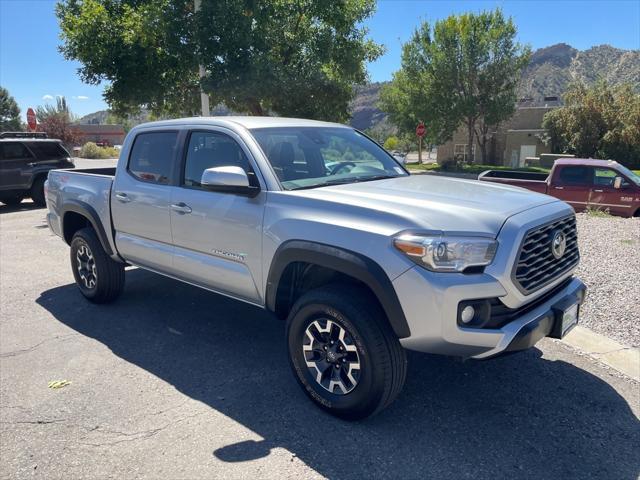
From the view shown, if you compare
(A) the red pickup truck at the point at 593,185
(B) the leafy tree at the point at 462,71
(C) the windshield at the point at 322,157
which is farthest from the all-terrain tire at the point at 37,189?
(B) the leafy tree at the point at 462,71

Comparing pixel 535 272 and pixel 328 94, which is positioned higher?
pixel 328 94

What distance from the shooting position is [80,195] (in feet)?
18.0

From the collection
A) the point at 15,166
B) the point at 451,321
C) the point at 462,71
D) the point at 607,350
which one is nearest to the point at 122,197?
the point at 451,321

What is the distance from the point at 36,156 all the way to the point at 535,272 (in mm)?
14275

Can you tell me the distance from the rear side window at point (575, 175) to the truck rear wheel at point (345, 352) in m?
10.6

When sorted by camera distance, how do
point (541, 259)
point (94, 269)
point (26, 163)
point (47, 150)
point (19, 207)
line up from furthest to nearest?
point (19, 207) → point (47, 150) → point (26, 163) → point (94, 269) → point (541, 259)

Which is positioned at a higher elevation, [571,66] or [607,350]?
[571,66]

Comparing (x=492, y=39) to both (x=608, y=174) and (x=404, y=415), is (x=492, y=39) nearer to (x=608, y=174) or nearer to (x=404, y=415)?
(x=608, y=174)

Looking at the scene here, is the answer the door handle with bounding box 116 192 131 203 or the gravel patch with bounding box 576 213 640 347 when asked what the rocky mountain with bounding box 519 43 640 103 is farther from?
the door handle with bounding box 116 192 131 203

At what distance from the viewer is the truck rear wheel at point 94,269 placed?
5.38 m

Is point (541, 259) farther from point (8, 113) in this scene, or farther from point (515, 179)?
point (8, 113)

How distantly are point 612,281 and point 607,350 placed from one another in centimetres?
159

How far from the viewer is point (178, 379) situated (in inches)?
154

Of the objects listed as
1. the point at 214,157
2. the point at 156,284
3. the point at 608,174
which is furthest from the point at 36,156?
the point at 608,174
